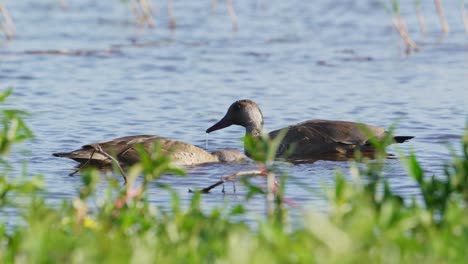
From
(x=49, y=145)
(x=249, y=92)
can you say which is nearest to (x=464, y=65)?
(x=249, y=92)

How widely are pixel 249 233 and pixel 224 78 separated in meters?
→ 11.0

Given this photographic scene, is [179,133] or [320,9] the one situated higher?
[320,9]

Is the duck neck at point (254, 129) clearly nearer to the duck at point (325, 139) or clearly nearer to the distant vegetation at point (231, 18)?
the duck at point (325, 139)

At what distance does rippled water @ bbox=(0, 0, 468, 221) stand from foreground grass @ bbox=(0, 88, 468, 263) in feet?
8.87

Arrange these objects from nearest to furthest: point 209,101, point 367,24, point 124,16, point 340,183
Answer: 1. point 340,183
2. point 209,101
3. point 367,24
4. point 124,16

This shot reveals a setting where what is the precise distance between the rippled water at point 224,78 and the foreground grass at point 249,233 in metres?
2.70

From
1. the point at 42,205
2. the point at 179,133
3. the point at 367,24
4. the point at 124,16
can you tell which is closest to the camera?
the point at 42,205

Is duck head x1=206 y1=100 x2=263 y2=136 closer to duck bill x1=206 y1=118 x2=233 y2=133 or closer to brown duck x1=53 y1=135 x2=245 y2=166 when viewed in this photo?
duck bill x1=206 y1=118 x2=233 y2=133

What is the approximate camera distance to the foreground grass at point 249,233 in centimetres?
428

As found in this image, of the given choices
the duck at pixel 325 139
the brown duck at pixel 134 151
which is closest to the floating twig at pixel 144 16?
the duck at pixel 325 139

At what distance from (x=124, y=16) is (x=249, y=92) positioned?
8563 mm

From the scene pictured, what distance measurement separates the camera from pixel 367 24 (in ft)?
70.9

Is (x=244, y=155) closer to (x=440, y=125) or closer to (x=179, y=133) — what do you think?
(x=179, y=133)

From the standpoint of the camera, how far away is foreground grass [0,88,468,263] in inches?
169
